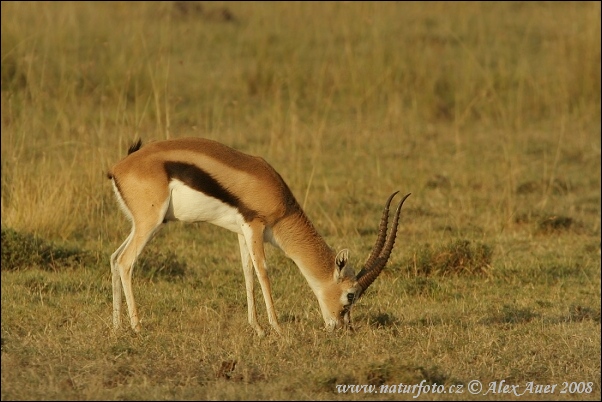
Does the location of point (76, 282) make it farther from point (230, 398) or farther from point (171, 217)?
point (230, 398)

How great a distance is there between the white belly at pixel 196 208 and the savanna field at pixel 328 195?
2.32 ft

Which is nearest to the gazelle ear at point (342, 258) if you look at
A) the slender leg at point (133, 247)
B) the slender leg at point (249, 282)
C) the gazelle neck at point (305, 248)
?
the gazelle neck at point (305, 248)

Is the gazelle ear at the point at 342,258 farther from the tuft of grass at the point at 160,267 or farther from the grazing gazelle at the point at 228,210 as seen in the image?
the tuft of grass at the point at 160,267

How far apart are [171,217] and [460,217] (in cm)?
427

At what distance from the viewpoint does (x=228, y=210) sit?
653cm

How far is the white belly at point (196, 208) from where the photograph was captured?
6.40 m

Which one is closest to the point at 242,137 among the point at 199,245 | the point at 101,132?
the point at 101,132

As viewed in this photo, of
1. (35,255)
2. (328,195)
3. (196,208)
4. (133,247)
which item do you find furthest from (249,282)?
(328,195)

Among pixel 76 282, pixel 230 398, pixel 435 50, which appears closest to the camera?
pixel 230 398

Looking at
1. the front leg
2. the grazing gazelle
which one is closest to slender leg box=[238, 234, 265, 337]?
the grazing gazelle

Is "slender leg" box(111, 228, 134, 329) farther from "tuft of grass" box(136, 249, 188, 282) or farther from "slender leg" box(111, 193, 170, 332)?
"tuft of grass" box(136, 249, 188, 282)

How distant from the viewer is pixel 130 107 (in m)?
13.1

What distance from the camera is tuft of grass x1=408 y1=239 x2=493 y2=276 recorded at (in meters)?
8.47

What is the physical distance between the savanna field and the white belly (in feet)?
2.32
